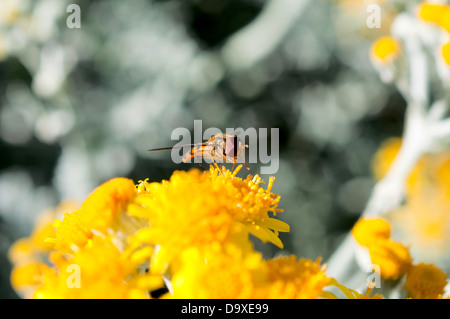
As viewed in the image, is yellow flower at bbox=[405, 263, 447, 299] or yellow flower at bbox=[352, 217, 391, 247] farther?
yellow flower at bbox=[352, 217, 391, 247]

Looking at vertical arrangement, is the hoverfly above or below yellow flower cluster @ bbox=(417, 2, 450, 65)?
below

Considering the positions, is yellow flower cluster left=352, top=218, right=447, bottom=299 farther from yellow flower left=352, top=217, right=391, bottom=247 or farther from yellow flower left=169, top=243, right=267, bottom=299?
yellow flower left=169, top=243, right=267, bottom=299

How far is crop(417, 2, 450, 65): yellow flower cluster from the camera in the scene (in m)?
2.25

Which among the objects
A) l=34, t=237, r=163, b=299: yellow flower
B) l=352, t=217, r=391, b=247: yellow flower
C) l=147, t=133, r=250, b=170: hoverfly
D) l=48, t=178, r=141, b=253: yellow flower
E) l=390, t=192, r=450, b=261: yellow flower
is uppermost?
l=147, t=133, r=250, b=170: hoverfly

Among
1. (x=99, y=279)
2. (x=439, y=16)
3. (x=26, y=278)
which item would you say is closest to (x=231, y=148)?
(x=99, y=279)

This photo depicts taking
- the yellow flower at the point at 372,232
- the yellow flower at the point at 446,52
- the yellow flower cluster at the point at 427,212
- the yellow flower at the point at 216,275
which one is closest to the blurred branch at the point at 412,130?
the yellow flower at the point at 446,52

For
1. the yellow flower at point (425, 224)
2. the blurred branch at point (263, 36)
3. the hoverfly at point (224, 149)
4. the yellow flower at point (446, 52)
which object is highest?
the blurred branch at point (263, 36)

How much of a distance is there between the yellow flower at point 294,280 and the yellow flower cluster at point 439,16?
60.4 inches

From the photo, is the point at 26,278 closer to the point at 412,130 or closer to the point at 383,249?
the point at 383,249

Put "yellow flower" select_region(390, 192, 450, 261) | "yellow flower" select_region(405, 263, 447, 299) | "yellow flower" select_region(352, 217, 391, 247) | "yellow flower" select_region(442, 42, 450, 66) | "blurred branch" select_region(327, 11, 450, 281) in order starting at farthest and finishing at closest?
"yellow flower" select_region(390, 192, 450, 261), "blurred branch" select_region(327, 11, 450, 281), "yellow flower" select_region(442, 42, 450, 66), "yellow flower" select_region(352, 217, 391, 247), "yellow flower" select_region(405, 263, 447, 299)

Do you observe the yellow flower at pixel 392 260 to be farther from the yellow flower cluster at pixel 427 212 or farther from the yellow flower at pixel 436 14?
the yellow flower cluster at pixel 427 212

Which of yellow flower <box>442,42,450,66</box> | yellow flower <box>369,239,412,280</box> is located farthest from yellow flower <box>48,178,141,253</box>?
yellow flower <box>442,42,450,66</box>

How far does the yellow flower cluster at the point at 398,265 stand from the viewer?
5.01 feet

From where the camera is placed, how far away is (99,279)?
1.10m
